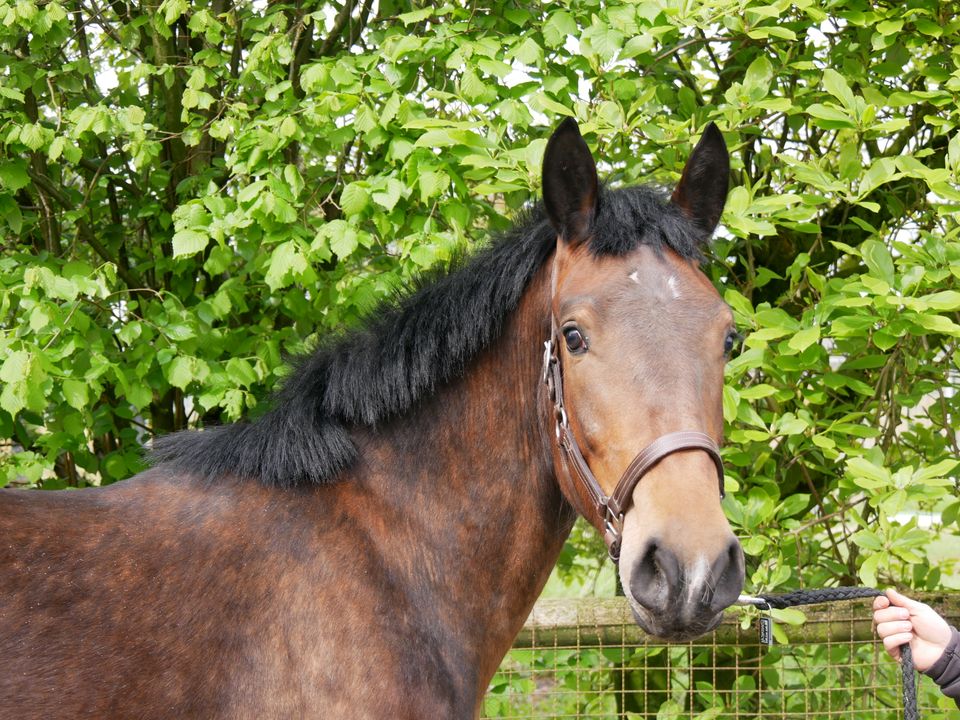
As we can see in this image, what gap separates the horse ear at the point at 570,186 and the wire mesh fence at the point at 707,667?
7.22 ft

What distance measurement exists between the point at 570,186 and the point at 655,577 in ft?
3.58

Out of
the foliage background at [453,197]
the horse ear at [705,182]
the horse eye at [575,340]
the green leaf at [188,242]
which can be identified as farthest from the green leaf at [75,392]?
the horse ear at [705,182]

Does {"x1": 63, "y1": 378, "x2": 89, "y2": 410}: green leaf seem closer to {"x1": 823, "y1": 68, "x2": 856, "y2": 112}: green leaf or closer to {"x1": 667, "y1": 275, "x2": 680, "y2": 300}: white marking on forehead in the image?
{"x1": 667, "y1": 275, "x2": 680, "y2": 300}: white marking on forehead

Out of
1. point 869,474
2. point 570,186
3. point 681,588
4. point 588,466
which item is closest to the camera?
point 681,588

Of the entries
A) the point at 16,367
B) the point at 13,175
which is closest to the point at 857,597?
the point at 16,367

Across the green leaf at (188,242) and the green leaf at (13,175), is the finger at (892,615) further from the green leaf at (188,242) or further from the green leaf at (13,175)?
the green leaf at (13,175)

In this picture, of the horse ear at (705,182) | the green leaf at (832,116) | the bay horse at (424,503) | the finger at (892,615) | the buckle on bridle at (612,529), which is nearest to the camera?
the bay horse at (424,503)

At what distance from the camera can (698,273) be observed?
244 cm

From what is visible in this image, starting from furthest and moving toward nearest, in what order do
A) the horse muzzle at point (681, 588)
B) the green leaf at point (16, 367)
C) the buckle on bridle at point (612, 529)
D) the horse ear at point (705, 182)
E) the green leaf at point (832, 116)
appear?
the green leaf at point (832, 116) → the green leaf at point (16, 367) → the horse ear at point (705, 182) → the buckle on bridle at point (612, 529) → the horse muzzle at point (681, 588)

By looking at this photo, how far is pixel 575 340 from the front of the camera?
230 centimetres

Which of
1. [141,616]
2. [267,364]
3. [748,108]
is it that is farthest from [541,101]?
[141,616]

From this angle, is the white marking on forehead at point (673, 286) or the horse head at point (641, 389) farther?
the white marking on forehead at point (673, 286)

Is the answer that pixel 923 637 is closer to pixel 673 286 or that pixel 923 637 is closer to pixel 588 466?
pixel 588 466

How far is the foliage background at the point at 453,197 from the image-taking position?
3232 mm
